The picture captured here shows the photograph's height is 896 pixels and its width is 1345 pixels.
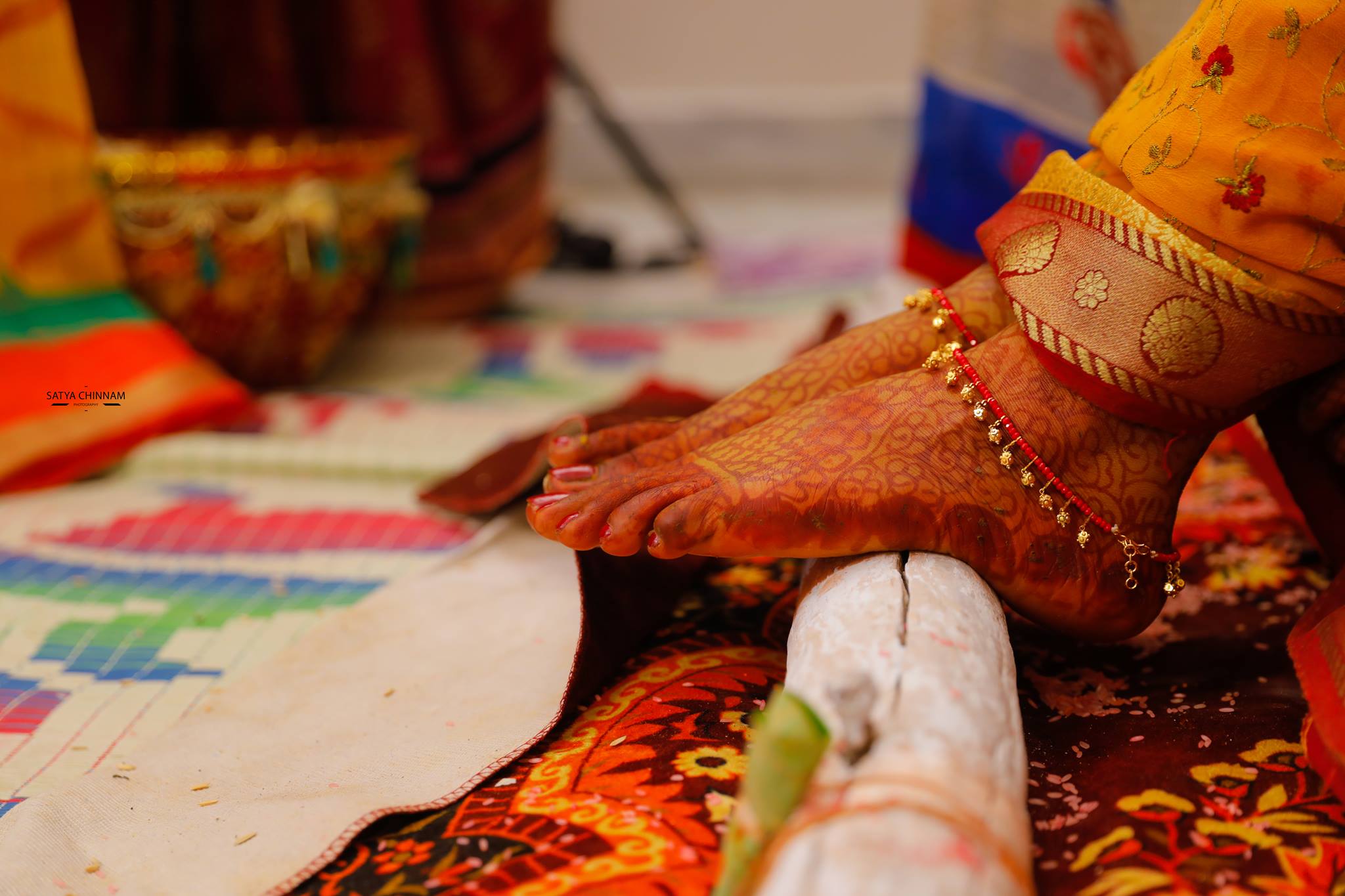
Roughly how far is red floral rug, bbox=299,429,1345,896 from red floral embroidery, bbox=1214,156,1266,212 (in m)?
0.33

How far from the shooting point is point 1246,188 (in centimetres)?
71

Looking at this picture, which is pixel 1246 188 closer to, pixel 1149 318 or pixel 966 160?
pixel 1149 318

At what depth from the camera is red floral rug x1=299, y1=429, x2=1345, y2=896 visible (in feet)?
2.04

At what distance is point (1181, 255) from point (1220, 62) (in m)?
0.13

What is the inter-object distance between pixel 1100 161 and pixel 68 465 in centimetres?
117

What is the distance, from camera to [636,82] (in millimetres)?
3260

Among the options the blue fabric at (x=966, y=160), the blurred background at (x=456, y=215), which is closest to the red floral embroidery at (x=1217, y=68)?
the blurred background at (x=456, y=215)

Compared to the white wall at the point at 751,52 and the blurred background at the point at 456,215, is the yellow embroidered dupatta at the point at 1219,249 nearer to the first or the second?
the blurred background at the point at 456,215

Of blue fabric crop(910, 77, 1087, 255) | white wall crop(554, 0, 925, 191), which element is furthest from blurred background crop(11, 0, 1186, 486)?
white wall crop(554, 0, 925, 191)

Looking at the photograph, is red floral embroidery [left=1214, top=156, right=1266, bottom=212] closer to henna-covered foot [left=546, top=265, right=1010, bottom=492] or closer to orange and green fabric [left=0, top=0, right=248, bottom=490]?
henna-covered foot [left=546, top=265, right=1010, bottom=492]

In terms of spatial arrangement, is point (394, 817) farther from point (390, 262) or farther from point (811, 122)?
point (811, 122)

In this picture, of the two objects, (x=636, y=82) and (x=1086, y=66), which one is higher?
(x=1086, y=66)

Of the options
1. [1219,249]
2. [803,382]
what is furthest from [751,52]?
[1219,249]

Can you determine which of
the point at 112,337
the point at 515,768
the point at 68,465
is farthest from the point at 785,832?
the point at 112,337
